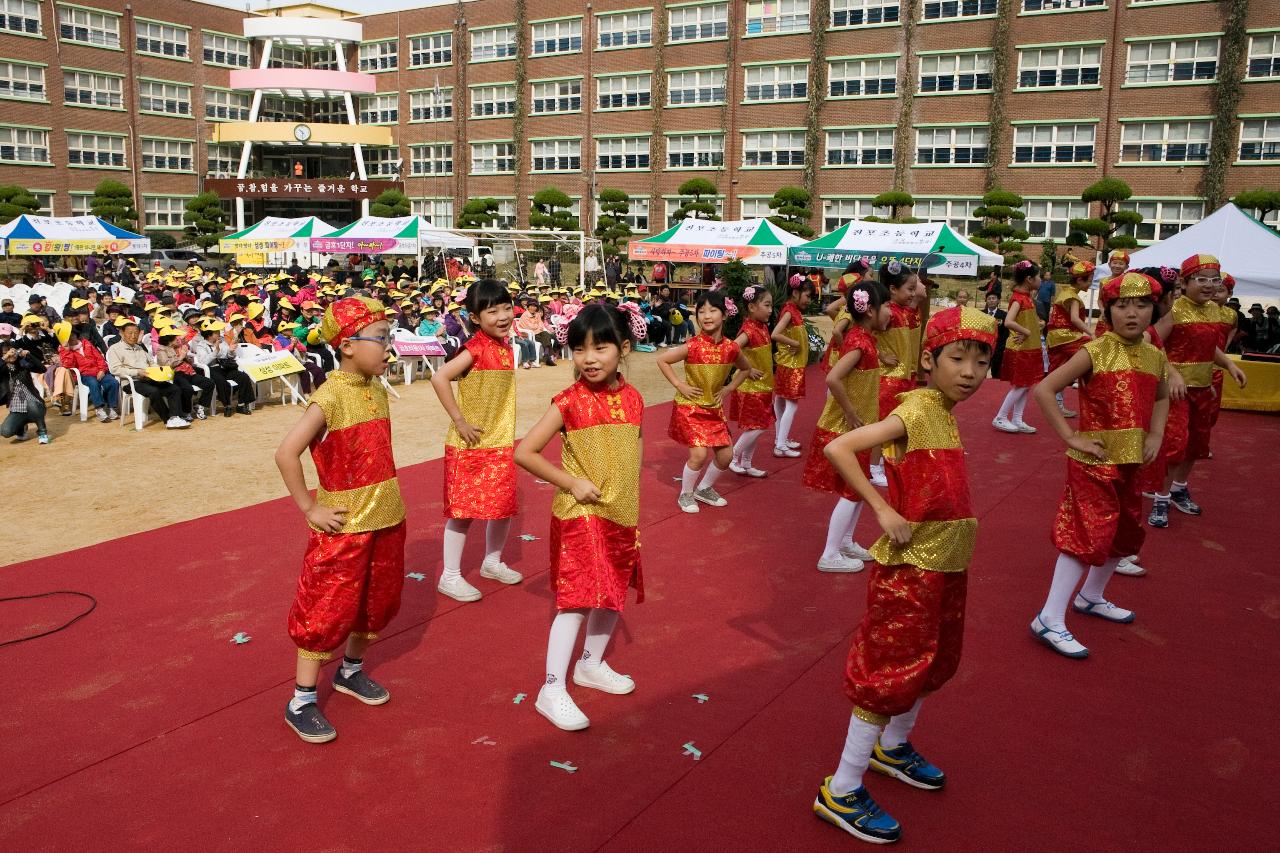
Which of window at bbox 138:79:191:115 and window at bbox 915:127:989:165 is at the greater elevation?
window at bbox 138:79:191:115

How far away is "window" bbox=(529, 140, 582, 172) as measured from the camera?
152 ft

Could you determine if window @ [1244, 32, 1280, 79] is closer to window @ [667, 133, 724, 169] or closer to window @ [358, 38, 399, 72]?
window @ [667, 133, 724, 169]

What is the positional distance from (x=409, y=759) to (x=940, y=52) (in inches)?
1520

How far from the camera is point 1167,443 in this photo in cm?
643

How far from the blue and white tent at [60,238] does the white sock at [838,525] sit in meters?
20.9

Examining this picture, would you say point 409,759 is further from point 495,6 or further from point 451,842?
point 495,6

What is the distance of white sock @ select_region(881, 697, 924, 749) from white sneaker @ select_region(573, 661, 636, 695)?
1204 millimetres

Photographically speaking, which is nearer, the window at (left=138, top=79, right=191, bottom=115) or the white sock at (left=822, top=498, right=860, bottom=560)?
the white sock at (left=822, top=498, right=860, bottom=560)

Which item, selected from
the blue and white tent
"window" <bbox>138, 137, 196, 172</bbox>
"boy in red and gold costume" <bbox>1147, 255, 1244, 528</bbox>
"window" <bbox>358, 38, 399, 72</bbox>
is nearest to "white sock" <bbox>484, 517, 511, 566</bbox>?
"boy in red and gold costume" <bbox>1147, 255, 1244, 528</bbox>

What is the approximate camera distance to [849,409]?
5.69 metres

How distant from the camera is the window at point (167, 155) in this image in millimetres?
47469

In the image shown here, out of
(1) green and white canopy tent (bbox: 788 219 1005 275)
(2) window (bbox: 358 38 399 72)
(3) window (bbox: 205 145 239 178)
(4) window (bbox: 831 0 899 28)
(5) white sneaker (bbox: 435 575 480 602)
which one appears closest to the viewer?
(5) white sneaker (bbox: 435 575 480 602)

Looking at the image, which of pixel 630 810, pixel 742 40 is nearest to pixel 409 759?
pixel 630 810

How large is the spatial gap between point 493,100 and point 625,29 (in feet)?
27.5
